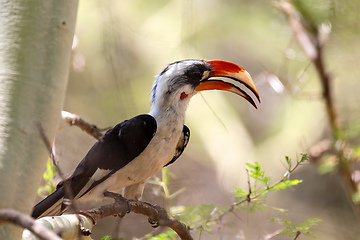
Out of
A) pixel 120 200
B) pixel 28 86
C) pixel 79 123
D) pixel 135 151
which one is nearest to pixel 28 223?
pixel 28 86

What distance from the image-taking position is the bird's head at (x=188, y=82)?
2.89 m

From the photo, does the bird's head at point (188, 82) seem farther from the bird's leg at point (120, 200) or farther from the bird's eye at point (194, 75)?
the bird's leg at point (120, 200)

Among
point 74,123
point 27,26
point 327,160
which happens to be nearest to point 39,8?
point 27,26

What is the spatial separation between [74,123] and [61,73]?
1.41 metres

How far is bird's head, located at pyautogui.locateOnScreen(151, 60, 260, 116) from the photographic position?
289 cm

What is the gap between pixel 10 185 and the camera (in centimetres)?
135

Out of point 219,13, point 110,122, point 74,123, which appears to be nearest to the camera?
point 74,123

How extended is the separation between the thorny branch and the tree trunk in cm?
264

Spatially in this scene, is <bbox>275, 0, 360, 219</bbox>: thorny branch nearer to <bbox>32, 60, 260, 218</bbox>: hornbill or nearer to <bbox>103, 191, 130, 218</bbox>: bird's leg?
<bbox>32, 60, 260, 218</bbox>: hornbill

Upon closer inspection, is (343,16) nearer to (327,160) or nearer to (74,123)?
(327,160)

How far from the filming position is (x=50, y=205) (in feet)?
8.33

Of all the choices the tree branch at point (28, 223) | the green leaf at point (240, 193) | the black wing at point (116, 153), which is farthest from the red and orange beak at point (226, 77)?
the tree branch at point (28, 223)

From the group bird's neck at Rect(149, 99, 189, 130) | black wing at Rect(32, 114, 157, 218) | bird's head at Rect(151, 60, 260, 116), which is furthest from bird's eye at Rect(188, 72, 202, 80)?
black wing at Rect(32, 114, 157, 218)

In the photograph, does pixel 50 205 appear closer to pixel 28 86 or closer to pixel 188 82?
pixel 188 82
